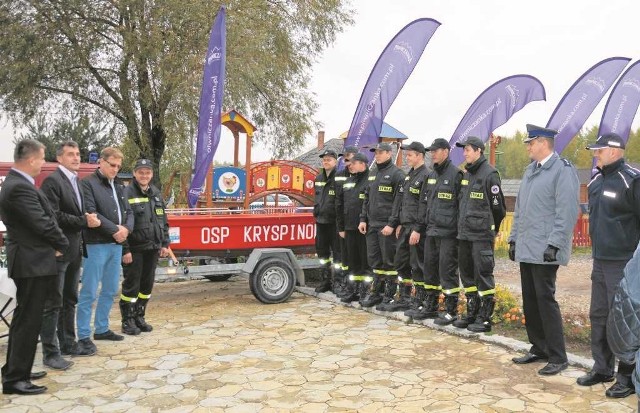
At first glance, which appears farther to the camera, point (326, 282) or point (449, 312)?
point (326, 282)

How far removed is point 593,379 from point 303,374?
2258mm

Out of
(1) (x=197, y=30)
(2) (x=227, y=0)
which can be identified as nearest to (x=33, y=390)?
(1) (x=197, y=30)

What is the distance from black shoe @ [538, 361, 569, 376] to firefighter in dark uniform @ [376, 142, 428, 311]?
214 cm

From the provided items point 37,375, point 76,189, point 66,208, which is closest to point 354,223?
point 76,189

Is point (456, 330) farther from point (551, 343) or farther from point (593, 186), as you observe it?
point (593, 186)

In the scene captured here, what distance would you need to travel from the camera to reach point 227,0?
16.5 meters

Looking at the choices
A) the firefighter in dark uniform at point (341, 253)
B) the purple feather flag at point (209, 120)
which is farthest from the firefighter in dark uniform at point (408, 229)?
the purple feather flag at point (209, 120)

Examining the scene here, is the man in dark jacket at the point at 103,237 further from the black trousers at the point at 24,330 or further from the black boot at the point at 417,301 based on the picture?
the black boot at the point at 417,301

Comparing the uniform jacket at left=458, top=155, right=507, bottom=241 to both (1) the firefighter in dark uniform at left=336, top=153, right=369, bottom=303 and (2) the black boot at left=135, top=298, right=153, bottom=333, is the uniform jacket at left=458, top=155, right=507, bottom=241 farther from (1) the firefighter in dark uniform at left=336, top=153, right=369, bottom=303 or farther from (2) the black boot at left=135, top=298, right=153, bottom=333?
(2) the black boot at left=135, top=298, right=153, bottom=333

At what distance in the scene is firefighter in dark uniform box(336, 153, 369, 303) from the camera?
7629mm

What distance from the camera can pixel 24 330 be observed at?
14.4 feet

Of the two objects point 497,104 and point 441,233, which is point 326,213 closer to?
point 441,233

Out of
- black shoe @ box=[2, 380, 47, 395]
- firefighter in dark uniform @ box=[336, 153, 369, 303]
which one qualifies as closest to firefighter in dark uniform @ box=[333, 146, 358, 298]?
firefighter in dark uniform @ box=[336, 153, 369, 303]

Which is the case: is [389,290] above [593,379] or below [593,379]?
above
